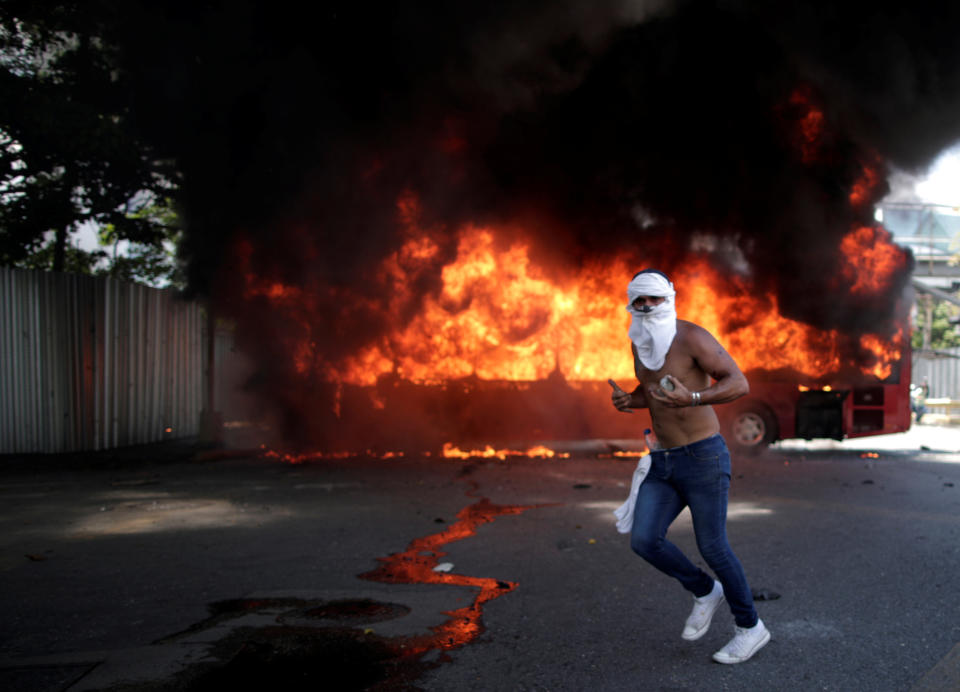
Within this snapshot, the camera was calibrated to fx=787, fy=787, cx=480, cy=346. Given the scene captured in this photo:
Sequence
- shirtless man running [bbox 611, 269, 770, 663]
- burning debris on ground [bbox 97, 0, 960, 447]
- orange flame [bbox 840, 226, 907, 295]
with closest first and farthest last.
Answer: shirtless man running [bbox 611, 269, 770, 663], burning debris on ground [bbox 97, 0, 960, 447], orange flame [bbox 840, 226, 907, 295]

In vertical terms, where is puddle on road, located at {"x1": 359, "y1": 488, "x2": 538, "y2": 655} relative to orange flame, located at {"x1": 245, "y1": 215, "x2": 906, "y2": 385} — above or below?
below

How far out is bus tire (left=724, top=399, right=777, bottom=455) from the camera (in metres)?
13.3

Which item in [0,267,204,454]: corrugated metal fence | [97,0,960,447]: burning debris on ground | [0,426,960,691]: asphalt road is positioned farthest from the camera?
[97,0,960,447]: burning debris on ground

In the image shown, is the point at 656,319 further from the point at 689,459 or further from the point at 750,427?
the point at 750,427

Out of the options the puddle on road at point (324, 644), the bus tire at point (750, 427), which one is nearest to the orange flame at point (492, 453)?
the bus tire at point (750, 427)

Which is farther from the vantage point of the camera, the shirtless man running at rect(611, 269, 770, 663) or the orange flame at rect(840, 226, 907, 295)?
the orange flame at rect(840, 226, 907, 295)

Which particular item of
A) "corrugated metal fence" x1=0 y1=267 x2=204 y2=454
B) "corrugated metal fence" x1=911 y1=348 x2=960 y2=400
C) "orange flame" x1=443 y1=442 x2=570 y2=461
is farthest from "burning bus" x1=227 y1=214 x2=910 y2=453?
"corrugated metal fence" x1=911 y1=348 x2=960 y2=400

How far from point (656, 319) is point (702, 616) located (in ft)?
4.96

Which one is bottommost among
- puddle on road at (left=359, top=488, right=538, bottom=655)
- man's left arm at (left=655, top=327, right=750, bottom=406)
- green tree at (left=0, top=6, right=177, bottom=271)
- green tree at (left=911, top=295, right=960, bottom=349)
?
puddle on road at (left=359, top=488, right=538, bottom=655)

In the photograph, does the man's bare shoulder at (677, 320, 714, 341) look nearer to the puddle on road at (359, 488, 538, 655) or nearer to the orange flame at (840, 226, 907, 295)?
the puddle on road at (359, 488, 538, 655)

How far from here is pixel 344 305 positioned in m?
14.3

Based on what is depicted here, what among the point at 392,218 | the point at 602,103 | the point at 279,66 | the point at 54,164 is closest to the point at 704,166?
the point at 602,103

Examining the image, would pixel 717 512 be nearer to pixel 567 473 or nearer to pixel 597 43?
pixel 567 473

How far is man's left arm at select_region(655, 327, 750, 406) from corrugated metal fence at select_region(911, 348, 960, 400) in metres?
32.5
